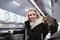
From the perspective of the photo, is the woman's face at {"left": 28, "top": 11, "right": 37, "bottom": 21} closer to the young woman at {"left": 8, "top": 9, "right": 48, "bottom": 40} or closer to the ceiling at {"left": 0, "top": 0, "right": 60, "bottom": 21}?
the young woman at {"left": 8, "top": 9, "right": 48, "bottom": 40}

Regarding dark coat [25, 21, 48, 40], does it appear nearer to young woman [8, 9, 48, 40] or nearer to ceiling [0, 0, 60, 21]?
young woman [8, 9, 48, 40]

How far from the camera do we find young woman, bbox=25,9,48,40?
219cm

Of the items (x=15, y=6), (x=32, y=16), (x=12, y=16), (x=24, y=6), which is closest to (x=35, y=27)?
(x=32, y=16)

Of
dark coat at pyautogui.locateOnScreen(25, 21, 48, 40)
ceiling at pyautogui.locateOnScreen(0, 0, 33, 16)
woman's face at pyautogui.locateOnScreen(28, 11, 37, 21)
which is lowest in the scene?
dark coat at pyautogui.locateOnScreen(25, 21, 48, 40)

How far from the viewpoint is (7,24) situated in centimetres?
223

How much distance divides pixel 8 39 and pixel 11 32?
0.12 meters

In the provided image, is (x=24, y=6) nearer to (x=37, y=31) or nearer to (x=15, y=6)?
(x=15, y=6)

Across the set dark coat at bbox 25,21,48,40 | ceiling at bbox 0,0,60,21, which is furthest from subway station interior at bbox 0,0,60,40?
dark coat at bbox 25,21,48,40

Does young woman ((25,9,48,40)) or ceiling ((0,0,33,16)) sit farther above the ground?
ceiling ((0,0,33,16))

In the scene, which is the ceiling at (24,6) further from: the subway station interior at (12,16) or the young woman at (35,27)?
the young woman at (35,27)

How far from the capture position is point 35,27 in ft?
7.30

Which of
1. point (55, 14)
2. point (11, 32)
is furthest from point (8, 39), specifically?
point (55, 14)

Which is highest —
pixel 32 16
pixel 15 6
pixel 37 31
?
pixel 15 6

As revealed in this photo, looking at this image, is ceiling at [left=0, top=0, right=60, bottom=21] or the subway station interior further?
ceiling at [left=0, top=0, right=60, bottom=21]
